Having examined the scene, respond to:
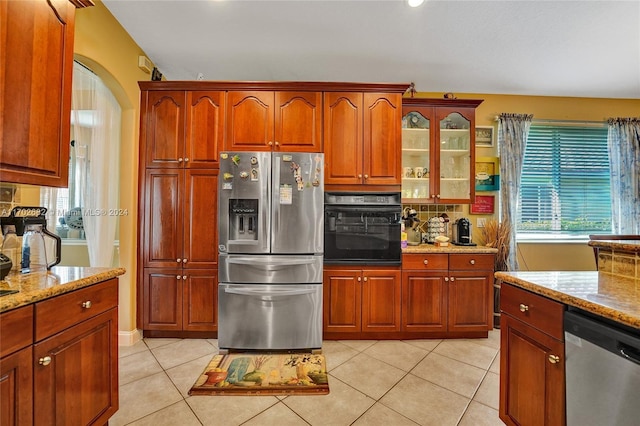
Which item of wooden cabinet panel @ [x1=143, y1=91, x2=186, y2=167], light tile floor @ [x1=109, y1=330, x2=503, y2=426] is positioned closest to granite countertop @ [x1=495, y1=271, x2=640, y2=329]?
light tile floor @ [x1=109, y1=330, x2=503, y2=426]

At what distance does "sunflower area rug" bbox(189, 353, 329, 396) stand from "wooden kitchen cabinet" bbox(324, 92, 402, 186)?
63.8 inches

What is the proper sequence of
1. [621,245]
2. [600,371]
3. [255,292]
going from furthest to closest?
[255,292]
[621,245]
[600,371]

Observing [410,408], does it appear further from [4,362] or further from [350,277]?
[4,362]

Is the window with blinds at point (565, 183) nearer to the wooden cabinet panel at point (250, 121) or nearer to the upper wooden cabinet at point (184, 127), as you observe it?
the wooden cabinet panel at point (250, 121)

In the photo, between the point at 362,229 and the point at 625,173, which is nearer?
the point at 362,229

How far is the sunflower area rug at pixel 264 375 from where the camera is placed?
177 centimetres

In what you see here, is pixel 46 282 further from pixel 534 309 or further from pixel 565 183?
pixel 565 183

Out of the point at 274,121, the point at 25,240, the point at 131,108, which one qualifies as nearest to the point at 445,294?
A: the point at 274,121

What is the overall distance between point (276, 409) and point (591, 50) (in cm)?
402

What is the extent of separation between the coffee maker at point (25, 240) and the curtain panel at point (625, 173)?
543 centimetres

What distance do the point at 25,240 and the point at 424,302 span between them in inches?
114

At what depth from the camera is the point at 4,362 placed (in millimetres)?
880

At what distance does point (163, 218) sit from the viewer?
2.48 m

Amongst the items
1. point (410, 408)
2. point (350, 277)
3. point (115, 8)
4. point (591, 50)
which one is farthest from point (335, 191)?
point (591, 50)
